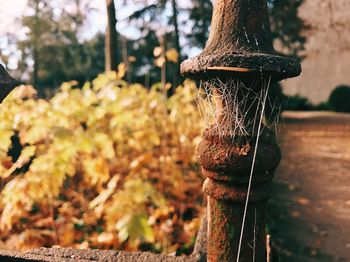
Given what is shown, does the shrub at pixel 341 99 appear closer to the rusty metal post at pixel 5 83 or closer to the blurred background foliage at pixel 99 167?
the blurred background foliage at pixel 99 167

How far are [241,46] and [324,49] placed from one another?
65.6 ft

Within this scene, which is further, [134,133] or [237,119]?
[134,133]

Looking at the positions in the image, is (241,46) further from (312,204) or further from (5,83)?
(312,204)

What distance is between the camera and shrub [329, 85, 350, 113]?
17434 millimetres

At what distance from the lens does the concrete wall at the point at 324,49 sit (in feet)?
53.6

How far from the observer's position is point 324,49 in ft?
62.6

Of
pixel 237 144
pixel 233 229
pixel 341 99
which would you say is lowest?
pixel 341 99

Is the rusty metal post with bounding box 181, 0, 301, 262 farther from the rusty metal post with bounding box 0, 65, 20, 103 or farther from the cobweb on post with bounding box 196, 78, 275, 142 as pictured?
the rusty metal post with bounding box 0, 65, 20, 103

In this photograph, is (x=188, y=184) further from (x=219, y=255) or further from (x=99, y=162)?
(x=219, y=255)

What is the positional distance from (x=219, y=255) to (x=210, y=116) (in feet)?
1.45

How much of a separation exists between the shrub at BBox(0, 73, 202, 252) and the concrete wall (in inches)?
551

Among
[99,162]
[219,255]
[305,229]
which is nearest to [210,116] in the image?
[219,255]

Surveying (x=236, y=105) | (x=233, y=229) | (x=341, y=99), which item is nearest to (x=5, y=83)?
(x=236, y=105)

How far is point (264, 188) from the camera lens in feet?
3.65
